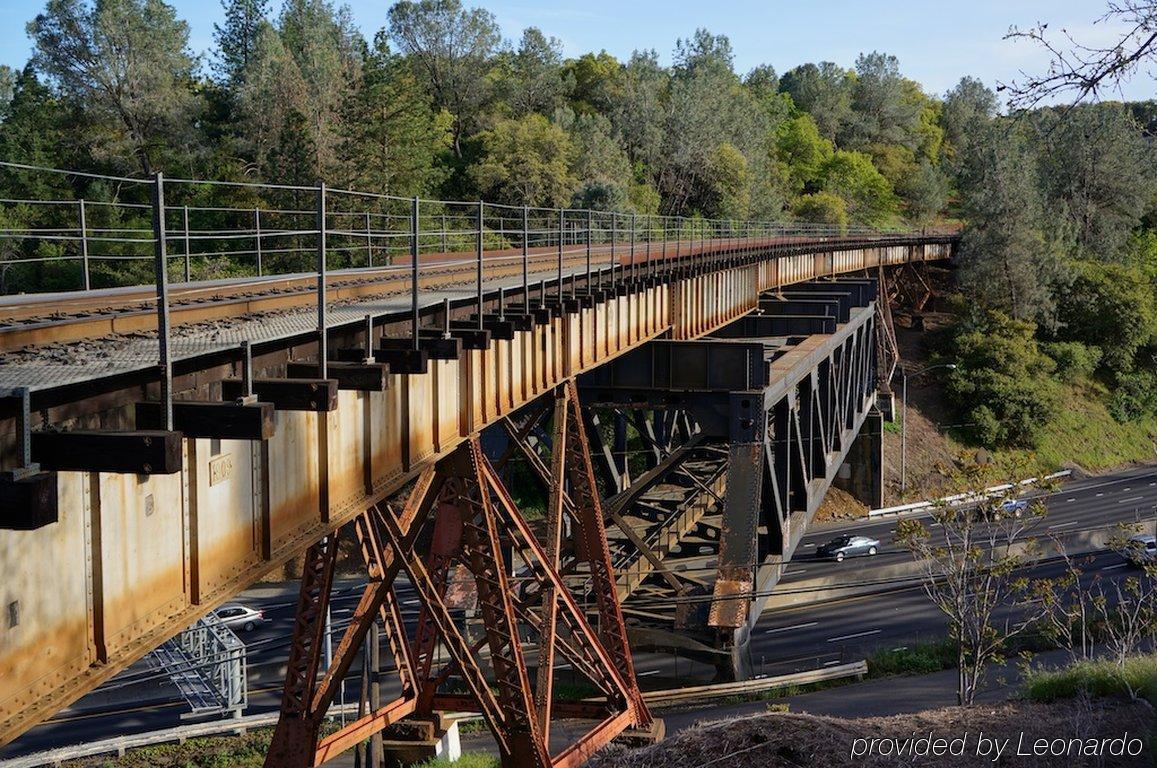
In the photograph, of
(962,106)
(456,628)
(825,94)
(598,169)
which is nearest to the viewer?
(456,628)

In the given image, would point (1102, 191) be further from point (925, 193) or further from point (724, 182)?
point (925, 193)

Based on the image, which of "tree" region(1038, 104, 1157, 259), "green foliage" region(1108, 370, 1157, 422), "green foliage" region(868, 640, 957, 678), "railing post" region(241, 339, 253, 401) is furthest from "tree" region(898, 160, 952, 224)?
"railing post" region(241, 339, 253, 401)

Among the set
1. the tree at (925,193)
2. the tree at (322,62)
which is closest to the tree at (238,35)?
the tree at (322,62)

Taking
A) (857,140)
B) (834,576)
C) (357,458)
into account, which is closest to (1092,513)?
(834,576)

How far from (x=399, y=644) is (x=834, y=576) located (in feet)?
77.1

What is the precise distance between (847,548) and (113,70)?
1645 inches

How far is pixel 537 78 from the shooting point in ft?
287

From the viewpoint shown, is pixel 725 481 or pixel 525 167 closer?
pixel 725 481

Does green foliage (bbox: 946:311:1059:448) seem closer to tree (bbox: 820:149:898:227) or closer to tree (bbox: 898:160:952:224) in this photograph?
tree (bbox: 820:149:898:227)

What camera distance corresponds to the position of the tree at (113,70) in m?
54.3

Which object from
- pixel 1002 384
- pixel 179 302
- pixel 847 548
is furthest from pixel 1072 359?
pixel 179 302

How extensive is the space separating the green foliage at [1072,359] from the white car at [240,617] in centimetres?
4224

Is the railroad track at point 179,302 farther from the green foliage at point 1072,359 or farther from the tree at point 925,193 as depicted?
the tree at point 925,193

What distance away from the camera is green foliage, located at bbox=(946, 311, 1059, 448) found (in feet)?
171
